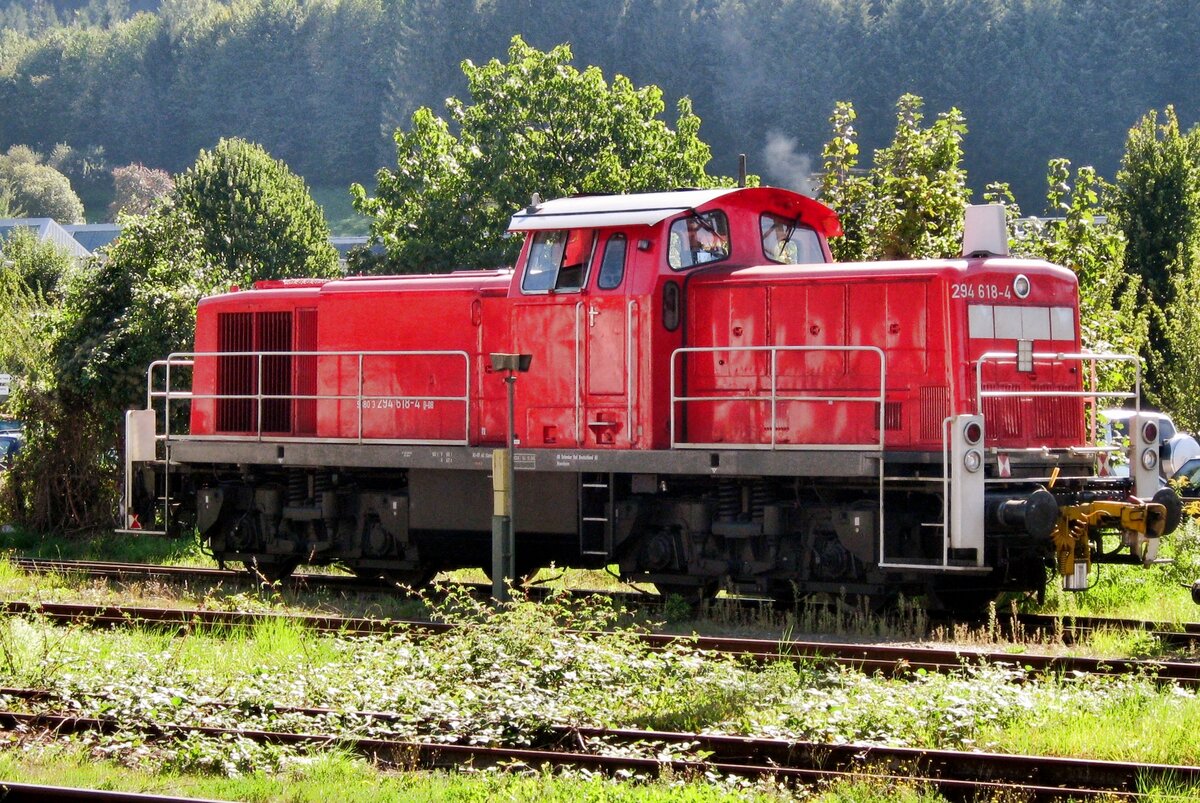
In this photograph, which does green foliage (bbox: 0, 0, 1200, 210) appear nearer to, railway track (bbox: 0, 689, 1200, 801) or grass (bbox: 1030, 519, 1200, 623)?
grass (bbox: 1030, 519, 1200, 623)

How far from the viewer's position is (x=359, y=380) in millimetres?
14641

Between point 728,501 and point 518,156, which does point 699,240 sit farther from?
point 518,156

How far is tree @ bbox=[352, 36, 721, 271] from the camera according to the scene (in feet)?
112

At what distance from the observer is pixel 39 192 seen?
391ft

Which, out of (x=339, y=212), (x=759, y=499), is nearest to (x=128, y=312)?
(x=759, y=499)

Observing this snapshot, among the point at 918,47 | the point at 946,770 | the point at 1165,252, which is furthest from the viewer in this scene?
the point at 918,47

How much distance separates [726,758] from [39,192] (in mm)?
123591

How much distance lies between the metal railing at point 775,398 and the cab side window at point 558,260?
1314 mm

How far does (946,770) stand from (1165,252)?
3407 centimetres

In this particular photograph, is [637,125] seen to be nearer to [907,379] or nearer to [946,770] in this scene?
[907,379]

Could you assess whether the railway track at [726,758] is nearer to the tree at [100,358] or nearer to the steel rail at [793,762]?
the steel rail at [793,762]

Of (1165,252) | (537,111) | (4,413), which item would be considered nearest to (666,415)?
(4,413)

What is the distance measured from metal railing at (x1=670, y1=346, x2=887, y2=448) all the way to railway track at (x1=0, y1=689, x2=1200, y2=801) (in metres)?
4.50

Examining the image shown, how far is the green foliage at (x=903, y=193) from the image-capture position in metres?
17.8
